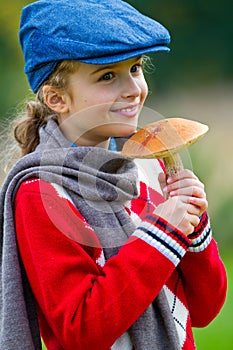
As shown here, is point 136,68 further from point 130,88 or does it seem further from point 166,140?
point 166,140

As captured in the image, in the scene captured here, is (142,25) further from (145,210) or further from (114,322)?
(114,322)

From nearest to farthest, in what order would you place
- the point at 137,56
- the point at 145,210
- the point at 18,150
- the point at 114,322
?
1. the point at 114,322
2. the point at 137,56
3. the point at 145,210
4. the point at 18,150

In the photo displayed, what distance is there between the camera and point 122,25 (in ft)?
4.63

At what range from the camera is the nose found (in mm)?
1444

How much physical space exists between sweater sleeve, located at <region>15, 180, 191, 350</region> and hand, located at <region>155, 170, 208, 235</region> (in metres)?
0.03

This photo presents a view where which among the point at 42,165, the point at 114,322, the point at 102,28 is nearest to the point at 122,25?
the point at 102,28

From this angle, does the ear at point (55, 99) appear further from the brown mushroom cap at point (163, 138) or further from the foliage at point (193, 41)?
the foliage at point (193, 41)

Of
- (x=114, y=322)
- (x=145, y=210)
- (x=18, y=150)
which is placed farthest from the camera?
(x=18, y=150)

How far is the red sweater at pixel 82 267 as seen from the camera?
1.35 m

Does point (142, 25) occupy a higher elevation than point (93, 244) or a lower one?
higher

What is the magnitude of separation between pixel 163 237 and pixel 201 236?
167 mm

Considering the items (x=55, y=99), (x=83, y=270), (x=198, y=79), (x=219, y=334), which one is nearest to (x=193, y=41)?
(x=198, y=79)

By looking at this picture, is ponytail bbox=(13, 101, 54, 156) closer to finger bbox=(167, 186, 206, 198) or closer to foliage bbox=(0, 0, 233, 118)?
finger bbox=(167, 186, 206, 198)

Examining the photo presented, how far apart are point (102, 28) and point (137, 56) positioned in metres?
→ 0.10
